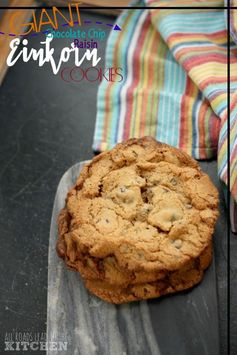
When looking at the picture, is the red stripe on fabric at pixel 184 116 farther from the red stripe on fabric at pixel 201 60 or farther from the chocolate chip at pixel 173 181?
the chocolate chip at pixel 173 181

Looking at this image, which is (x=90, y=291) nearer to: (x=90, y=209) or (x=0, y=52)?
(x=90, y=209)

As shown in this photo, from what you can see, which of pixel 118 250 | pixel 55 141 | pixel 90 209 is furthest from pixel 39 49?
pixel 118 250

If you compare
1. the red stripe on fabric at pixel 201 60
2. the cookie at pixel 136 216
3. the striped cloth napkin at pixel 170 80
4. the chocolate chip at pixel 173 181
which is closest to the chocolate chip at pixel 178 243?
the cookie at pixel 136 216

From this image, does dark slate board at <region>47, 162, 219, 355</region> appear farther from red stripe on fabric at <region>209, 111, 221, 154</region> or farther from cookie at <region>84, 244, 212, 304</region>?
red stripe on fabric at <region>209, 111, 221, 154</region>

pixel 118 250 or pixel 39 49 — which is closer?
pixel 118 250

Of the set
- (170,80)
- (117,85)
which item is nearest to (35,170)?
(117,85)
